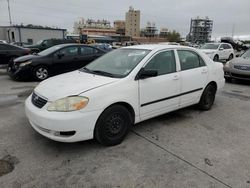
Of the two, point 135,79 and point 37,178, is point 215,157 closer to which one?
point 135,79

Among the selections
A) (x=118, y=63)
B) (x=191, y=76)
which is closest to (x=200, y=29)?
(x=191, y=76)

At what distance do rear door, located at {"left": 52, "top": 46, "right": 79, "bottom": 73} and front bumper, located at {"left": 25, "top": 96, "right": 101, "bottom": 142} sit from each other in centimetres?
511

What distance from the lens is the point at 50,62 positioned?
7.41 m

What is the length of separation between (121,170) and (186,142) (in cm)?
122

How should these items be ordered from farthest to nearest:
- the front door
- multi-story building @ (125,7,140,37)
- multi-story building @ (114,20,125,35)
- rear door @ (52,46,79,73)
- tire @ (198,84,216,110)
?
multi-story building @ (125,7,140,37) → multi-story building @ (114,20,125,35) → rear door @ (52,46,79,73) → tire @ (198,84,216,110) → the front door

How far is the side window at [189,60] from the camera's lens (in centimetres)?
387

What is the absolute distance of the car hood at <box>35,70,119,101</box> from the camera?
2.73 metres

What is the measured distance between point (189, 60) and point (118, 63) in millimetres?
1488

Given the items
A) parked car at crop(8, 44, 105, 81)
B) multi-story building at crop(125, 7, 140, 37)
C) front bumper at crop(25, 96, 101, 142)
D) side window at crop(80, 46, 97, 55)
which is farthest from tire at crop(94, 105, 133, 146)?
multi-story building at crop(125, 7, 140, 37)

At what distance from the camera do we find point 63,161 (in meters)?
2.64

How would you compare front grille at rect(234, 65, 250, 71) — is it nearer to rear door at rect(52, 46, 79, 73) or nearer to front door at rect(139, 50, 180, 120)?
front door at rect(139, 50, 180, 120)

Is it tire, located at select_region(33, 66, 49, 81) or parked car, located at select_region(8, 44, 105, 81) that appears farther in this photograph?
tire, located at select_region(33, 66, 49, 81)

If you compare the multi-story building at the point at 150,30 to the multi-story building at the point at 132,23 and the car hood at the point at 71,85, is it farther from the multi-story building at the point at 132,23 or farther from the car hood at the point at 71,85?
the car hood at the point at 71,85

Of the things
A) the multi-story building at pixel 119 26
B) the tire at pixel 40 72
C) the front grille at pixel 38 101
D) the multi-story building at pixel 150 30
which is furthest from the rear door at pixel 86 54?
the multi-story building at pixel 150 30
